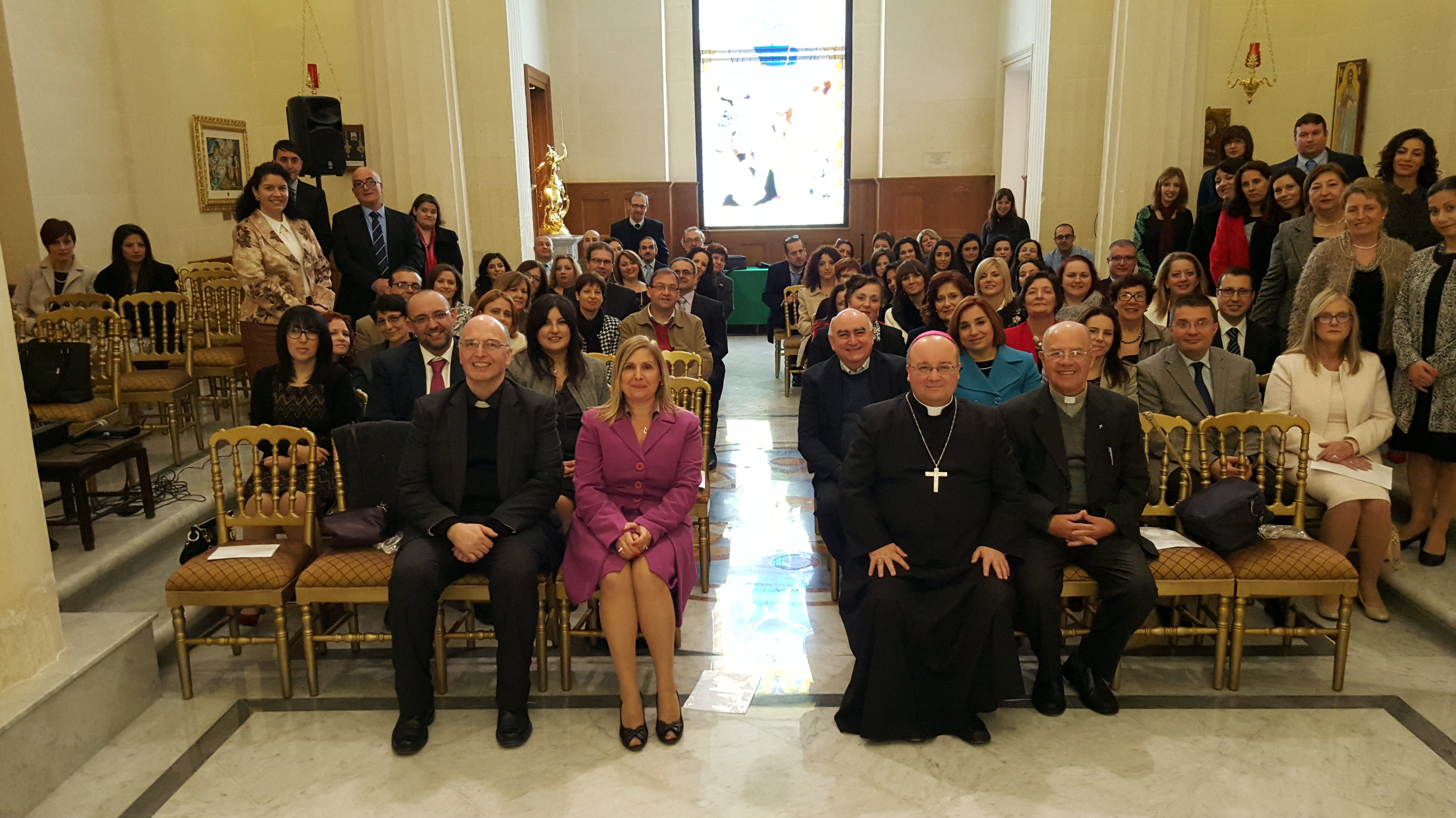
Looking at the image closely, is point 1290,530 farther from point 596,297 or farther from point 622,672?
point 596,297

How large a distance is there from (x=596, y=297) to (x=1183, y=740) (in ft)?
13.0

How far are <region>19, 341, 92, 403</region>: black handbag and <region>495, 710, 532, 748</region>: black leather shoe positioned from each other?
3.53 m

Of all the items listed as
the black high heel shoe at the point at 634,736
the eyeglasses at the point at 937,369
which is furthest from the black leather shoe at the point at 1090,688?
the black high heel shoe at the point at 634,736

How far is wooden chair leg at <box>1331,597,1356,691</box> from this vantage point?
11.9 ft

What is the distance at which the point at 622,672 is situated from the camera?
346cm

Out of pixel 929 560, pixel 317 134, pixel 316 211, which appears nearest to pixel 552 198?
pixel 317 134

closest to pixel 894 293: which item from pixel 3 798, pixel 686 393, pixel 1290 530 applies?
pixel 686 393

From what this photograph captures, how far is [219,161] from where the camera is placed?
10.0m

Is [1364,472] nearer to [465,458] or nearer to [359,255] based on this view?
[465,458]

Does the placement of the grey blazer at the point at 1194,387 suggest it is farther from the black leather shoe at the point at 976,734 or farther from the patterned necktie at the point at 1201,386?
the black leather shoe at the point at 976,734

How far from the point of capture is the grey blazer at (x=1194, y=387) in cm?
431

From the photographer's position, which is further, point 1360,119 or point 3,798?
point 1360,119

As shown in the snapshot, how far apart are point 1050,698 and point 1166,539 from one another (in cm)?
78

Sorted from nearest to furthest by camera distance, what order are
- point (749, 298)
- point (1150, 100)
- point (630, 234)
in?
point (1150, 100) → point (630, 234) → point (749, 298)
